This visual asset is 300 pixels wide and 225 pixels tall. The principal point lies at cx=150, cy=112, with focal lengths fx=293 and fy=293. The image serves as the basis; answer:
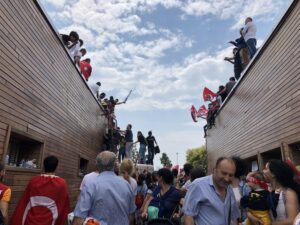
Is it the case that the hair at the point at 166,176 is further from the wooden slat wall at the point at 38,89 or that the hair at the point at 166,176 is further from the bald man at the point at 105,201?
the wooden slat wall at the point at 38,89

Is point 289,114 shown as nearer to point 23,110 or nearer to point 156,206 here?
point 156,206

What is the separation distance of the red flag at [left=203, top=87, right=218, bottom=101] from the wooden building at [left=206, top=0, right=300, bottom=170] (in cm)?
419

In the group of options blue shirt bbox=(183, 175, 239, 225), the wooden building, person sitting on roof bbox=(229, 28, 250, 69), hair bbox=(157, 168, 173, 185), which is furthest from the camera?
person sitting on roof bbox=(229, 28, 250, 69)

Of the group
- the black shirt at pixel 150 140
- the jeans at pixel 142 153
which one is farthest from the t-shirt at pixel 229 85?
the jeans at pixel 142 153

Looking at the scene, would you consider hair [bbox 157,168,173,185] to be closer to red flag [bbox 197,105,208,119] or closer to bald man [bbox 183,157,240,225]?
bald man [bbox 183,157,240,225]

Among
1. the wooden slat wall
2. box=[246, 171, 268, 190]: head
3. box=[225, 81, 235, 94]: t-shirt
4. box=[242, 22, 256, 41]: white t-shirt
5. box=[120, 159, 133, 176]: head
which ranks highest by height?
box=[242, 22, 256, 41]: white t-shirt

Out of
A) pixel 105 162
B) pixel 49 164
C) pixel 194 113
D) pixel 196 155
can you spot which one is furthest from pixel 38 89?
pixel 196 155

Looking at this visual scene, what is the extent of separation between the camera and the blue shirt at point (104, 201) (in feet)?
10.2

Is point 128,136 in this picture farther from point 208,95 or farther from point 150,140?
point 208,95

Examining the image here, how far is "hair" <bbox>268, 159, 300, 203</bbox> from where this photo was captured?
3.09 metres

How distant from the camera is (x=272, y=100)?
24.6 feet

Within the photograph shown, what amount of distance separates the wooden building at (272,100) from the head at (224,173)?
3.87 meters

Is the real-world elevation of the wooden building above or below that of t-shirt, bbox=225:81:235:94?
below

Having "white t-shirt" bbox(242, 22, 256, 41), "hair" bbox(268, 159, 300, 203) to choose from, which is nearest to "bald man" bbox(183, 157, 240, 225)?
"hair" bbox(268, 159, 300, 203)
